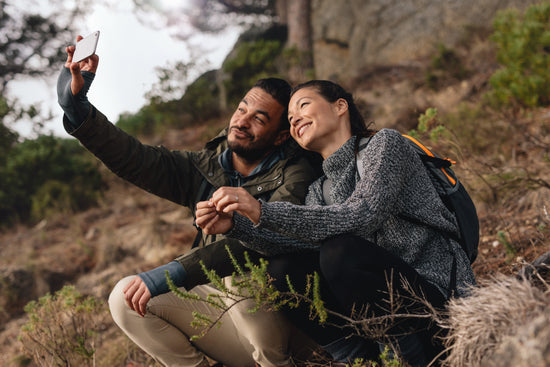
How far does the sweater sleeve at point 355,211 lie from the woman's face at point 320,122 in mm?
404

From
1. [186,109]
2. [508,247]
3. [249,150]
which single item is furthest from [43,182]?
[508,247]

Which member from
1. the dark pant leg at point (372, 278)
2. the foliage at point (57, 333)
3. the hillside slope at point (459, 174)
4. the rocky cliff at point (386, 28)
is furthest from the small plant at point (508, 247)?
the rocky cliff at point (386, 28)

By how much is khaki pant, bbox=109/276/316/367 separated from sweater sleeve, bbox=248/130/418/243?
1.93 ft

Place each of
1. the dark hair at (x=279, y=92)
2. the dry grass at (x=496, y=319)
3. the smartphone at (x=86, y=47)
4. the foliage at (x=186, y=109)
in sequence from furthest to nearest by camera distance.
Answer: the foliage at (x=186, y=109)
the dark hair at (x=279, y=92)
the smartphone at (x=86, y=47)
the dry grass at (x=496, y=319)

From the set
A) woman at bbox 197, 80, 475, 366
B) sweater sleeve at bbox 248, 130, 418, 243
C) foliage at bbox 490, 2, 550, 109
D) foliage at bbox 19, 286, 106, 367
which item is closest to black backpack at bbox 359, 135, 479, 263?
woman at bbox 197, 80, 475, 366

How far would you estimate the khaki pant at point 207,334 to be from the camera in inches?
78.4

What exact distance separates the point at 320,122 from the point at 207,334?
4.10 feet

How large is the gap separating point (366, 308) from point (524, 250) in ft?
4.96

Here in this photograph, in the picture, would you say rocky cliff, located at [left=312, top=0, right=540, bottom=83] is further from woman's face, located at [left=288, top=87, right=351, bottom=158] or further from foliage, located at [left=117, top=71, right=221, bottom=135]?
woman's face, located at [left=288, top=87, right=351, bottom=158]

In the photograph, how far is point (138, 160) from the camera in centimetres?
242

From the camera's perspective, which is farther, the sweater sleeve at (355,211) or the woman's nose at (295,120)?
the woman's nose at (295,120)

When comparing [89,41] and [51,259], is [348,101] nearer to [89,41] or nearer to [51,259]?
[89,41]

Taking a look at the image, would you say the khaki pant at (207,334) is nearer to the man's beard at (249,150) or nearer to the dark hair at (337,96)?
the man's beard at (249,150)

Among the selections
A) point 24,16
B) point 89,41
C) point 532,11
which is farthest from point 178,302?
point 24,16
